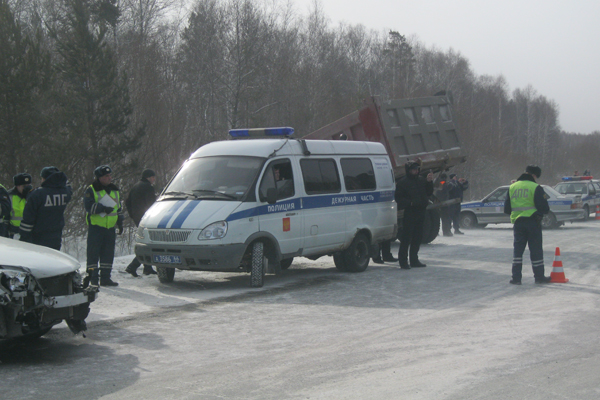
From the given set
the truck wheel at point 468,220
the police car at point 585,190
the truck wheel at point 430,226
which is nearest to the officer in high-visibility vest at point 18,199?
the truck wheel at point 430,226

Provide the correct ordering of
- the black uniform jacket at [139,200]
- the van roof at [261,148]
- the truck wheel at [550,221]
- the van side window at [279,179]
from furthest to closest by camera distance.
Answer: the truck wheel at [550,221] → the black uniform jacket at [139,200] → the van roof at [261,148] → the van side window at [279,179]

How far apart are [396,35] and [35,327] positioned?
63824 millimetres

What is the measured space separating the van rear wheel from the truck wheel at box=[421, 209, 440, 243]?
5020 mm

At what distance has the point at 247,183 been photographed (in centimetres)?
985

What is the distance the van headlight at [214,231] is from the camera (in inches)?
366

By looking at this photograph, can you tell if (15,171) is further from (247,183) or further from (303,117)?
(303,117)

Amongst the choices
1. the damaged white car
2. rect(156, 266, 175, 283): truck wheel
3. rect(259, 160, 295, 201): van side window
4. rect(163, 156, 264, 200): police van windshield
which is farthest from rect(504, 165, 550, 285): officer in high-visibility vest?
the damaged white car

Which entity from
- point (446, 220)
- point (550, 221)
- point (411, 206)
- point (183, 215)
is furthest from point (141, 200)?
point (550, 221)

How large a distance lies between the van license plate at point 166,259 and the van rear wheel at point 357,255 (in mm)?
3488

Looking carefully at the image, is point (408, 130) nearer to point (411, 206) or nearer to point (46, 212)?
point (411, 206)

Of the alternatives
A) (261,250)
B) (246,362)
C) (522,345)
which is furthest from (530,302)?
(246,362)

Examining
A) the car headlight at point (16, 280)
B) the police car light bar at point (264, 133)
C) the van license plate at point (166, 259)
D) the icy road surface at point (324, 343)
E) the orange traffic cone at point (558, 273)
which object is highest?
the police car light bar at point (264, 133)

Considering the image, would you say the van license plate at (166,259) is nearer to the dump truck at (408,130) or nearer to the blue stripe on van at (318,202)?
the blue stripe on van at (318,202)

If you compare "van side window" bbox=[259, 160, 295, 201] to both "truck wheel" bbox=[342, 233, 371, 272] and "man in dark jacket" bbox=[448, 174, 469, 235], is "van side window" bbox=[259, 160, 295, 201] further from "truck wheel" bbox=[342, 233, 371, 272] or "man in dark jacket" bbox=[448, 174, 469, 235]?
"man in dark jacket" bbox=[448, 174, 469, 235]
